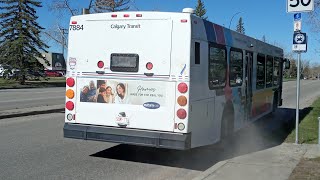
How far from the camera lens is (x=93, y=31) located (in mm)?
8383

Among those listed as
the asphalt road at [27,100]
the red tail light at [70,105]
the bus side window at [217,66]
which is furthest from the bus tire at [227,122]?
the asphalt road at [27,100]

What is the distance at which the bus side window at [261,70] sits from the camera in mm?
12928

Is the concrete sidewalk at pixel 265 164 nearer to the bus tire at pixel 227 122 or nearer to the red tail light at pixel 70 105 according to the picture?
the bus tire at pixel 227 122

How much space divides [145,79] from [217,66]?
1861 millimetres

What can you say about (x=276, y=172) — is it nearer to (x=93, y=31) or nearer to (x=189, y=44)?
(x=189, y=44)

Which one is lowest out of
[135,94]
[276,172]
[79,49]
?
[276,172]

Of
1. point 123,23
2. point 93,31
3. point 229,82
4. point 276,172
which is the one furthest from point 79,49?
point 276,172

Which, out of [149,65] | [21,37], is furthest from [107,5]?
[149,65]

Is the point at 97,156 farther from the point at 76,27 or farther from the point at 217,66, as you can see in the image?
the point at 217,66

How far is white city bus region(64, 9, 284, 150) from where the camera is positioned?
7.64 metres

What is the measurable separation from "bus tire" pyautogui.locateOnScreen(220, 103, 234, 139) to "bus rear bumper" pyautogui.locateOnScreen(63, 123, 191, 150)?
226 centimetres

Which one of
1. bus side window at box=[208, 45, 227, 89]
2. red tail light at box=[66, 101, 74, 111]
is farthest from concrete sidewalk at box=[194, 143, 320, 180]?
red tail light at box=[66, 101, 74, 111]

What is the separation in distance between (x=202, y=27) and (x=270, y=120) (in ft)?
28.9

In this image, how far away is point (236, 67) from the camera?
34.2 ft
